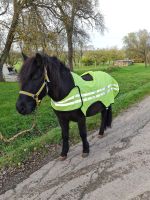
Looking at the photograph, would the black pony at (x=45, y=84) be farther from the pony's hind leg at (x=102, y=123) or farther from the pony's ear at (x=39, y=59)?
the pony's hind leg at (x=102, y=123)

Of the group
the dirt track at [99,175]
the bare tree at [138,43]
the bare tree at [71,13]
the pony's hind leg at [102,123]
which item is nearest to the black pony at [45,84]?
the dirt track at [99,175]

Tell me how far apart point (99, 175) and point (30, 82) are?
172 cm

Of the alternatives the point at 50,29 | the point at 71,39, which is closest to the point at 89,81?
the point at 50,29

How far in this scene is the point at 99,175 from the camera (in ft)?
15.0

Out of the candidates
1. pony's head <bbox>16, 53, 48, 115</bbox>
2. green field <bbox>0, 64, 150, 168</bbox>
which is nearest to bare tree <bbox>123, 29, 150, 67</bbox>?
green field <bbox>0, 64, 150, 168</bbox>

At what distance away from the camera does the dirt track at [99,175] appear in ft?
13.3

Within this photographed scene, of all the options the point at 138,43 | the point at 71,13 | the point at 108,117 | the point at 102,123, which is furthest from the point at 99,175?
the point at 138,43

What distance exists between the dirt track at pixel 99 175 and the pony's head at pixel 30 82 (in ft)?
3.73

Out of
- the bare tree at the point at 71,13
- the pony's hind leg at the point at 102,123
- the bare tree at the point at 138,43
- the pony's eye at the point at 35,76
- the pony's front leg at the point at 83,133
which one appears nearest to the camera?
the pony's eye at the point at 35,76

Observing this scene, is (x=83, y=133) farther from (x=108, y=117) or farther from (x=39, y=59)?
(x=39, y=59)

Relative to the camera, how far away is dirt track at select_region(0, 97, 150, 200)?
4051 millimetres

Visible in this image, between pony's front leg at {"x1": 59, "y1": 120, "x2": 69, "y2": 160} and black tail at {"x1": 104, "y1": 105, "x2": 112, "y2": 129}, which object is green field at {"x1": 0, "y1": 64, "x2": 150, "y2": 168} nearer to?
black tail at {"x1": 104, "y1": 105, "x2": 112, "y2": 129}

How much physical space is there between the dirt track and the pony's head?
114cm

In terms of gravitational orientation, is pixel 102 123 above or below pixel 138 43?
below
